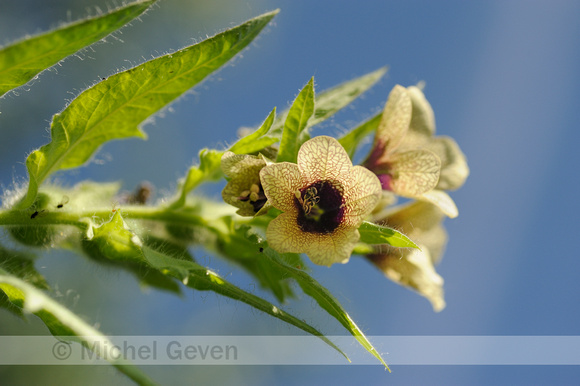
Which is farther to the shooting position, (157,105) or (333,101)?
(333,101)

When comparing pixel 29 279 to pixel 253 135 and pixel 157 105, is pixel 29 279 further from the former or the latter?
pixel 253 135

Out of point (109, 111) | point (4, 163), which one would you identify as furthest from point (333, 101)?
point (4, 163)

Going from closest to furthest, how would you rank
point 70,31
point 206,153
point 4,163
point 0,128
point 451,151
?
point 70,31 → point 206,153 → point 451,151 → point 4,163 → point 0,128

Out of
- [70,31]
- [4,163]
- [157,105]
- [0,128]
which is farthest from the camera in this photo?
[0,128]

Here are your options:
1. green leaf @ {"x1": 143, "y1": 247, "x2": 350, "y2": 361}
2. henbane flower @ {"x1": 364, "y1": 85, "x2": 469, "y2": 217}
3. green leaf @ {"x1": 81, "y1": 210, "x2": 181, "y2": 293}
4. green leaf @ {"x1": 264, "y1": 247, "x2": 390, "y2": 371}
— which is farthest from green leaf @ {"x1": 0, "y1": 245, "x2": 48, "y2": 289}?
henbane flower @ {"x1": 364, "y1": 85, "x2": 469, "y2": 217}

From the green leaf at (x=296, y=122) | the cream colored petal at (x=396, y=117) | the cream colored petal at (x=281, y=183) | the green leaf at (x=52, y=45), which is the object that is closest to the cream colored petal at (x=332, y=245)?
the cream colored petal at (x=281, y=183)

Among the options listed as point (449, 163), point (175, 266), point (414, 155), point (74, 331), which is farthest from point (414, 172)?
point (74, 331)
